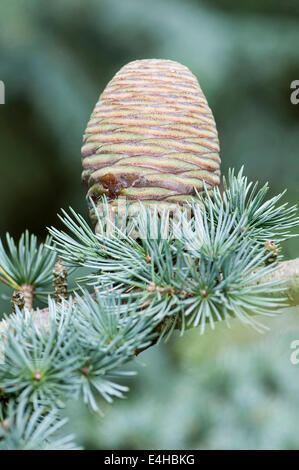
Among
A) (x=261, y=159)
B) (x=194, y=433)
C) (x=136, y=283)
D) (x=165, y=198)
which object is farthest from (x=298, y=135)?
(x=136, y=283)

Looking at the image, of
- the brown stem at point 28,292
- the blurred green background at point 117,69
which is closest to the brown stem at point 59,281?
the brown stem at point 28,292

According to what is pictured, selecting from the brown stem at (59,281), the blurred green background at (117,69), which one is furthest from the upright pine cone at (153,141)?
the blurred green background at (117,69)

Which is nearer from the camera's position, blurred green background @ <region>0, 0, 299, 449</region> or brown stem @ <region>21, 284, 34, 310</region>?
brown stem @ <region>21, 284, 34, 310</region>

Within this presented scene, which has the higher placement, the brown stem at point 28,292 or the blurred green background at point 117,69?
the blurred green background at point 117,69

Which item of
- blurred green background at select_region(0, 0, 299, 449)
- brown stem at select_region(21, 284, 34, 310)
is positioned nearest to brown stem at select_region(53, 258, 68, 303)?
brown stem at select_region(21, 284, 34, 310)

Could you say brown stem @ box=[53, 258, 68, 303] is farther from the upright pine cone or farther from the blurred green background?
the blurred green background

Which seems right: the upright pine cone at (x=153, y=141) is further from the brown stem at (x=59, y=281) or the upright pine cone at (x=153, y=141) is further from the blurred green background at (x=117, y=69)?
the blurred green background at (x=117, y=69)

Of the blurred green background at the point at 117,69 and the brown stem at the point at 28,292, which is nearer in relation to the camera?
the brown stem at the point at 28,292

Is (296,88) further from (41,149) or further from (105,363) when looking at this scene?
(105,363)

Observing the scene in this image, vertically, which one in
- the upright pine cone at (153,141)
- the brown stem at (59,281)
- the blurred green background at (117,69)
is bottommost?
the brown stem at (59,281)

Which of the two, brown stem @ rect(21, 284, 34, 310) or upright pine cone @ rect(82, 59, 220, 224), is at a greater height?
upright pine cone @ rect(82, 59, 220, 224)
